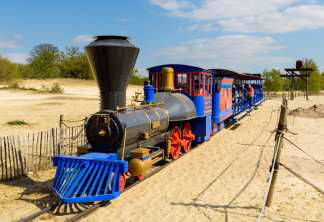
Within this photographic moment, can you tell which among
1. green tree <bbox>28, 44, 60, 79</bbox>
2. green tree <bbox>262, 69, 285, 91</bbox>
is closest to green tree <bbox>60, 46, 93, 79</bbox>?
green tree <bbox>28, 44, 60, 79</bbox>

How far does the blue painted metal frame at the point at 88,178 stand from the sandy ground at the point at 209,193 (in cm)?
38

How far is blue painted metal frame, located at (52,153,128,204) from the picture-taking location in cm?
640

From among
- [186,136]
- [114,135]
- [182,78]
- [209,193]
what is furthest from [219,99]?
[114,135]

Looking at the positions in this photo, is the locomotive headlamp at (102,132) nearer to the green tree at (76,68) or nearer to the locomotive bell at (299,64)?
the locomotive bell at (299,64)

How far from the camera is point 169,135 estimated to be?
9.80 meters

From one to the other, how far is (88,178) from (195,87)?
638cm

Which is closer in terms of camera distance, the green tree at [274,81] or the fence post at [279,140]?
the fence post at [279,140]

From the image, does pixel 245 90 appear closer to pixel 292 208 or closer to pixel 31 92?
pixel 292 208

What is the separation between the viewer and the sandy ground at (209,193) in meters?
6.21

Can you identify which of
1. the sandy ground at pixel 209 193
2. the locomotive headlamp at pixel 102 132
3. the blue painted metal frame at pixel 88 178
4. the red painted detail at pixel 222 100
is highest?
the red painted detail at pixel 222 100

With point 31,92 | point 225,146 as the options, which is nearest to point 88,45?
point 225,146

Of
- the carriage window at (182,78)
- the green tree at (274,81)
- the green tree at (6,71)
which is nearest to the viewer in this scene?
the carriage window at (182,78)

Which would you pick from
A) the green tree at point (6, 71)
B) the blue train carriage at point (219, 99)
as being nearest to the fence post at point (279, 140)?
the blue train carriage at point (219, 99)

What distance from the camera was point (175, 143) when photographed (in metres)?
10.4
